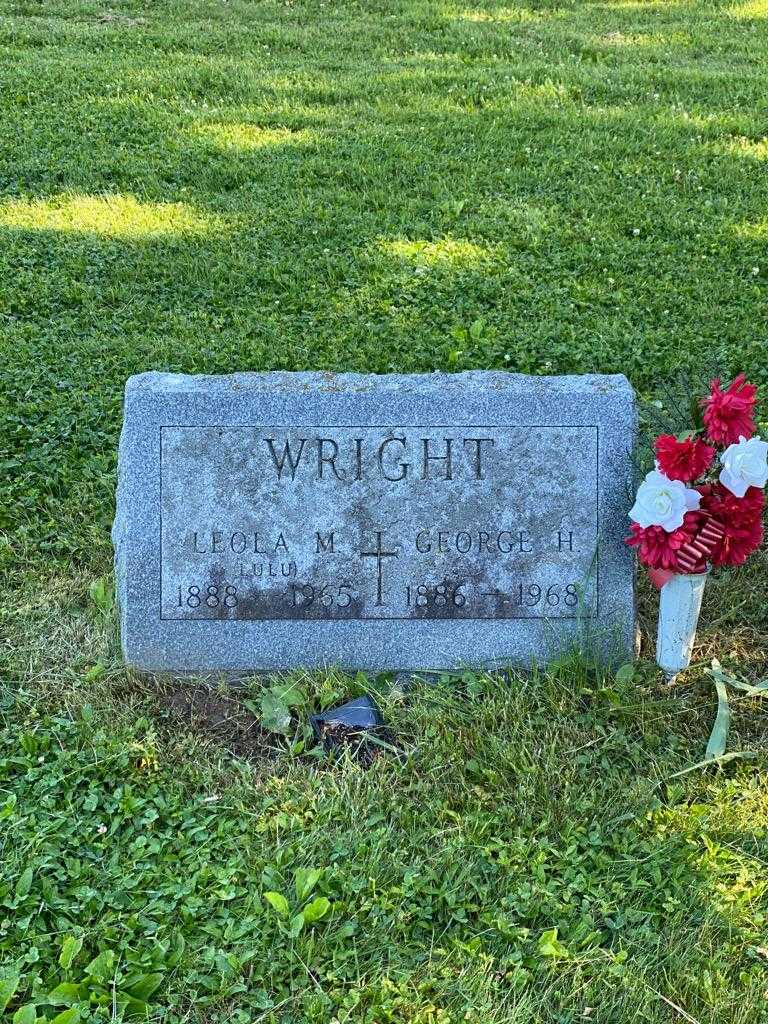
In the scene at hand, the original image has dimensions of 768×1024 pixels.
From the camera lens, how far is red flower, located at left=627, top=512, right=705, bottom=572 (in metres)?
3.31

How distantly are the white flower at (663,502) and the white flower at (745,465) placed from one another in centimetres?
12

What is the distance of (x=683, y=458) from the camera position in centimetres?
329

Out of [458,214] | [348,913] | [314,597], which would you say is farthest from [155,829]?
[458,214]

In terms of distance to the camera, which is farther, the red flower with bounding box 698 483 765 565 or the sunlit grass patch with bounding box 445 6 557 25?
the sunlit grass patch with bounding box 445 6 557 25

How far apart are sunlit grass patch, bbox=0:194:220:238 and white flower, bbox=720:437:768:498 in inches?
170

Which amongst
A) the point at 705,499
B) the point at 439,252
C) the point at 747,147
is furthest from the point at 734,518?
the point at 747,147

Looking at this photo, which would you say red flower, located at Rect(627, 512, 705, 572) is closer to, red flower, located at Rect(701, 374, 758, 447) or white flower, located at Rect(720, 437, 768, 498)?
white flower, located at Rect(720, 437, 768, 498)

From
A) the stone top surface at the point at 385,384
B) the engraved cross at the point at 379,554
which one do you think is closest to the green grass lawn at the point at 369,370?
the engraved cross at the point at 379,554

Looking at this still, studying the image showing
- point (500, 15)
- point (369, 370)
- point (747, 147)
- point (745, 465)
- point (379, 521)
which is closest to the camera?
point (745, 465)

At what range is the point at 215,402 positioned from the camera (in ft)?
12.0

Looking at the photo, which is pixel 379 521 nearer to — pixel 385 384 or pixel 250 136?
pixel 385 384

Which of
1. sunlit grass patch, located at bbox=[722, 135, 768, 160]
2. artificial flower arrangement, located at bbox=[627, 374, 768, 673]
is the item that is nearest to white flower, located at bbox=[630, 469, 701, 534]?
artificial flower arrangement, located at bbox=[627, 374, 768, 673]

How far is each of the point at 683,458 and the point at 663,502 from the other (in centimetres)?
16

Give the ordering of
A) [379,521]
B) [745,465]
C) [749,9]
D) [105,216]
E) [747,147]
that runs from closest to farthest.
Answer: [745,465] < [379,521] < [105,216] < [747,147] < [749,9]
